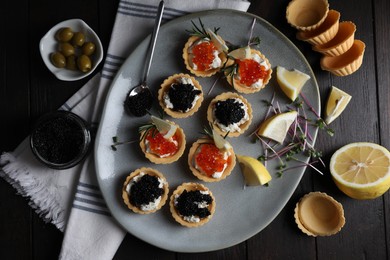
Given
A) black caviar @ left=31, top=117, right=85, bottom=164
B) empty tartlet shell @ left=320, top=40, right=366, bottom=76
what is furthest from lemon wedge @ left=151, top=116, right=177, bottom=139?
empty tartlet shell @ left=320, top=40, right=366, bottom=76

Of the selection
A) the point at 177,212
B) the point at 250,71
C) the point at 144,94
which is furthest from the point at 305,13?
the point at 177,212

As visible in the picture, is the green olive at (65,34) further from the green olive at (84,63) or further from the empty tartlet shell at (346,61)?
the empty tartlet shell at (346,61)

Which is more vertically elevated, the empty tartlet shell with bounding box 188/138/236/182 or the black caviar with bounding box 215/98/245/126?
the black caviar with bounding box 215/98/245/126

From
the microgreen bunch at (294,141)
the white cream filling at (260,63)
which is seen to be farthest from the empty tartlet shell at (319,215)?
the white cream filling at (260,63)

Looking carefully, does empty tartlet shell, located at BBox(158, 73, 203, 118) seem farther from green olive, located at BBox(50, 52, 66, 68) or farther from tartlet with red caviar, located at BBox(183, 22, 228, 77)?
green olive, located at BBox(50, 52, 66, 68)

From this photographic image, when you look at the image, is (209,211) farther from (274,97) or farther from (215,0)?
(215,0)

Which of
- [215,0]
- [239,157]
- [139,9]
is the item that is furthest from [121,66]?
[239,157]
